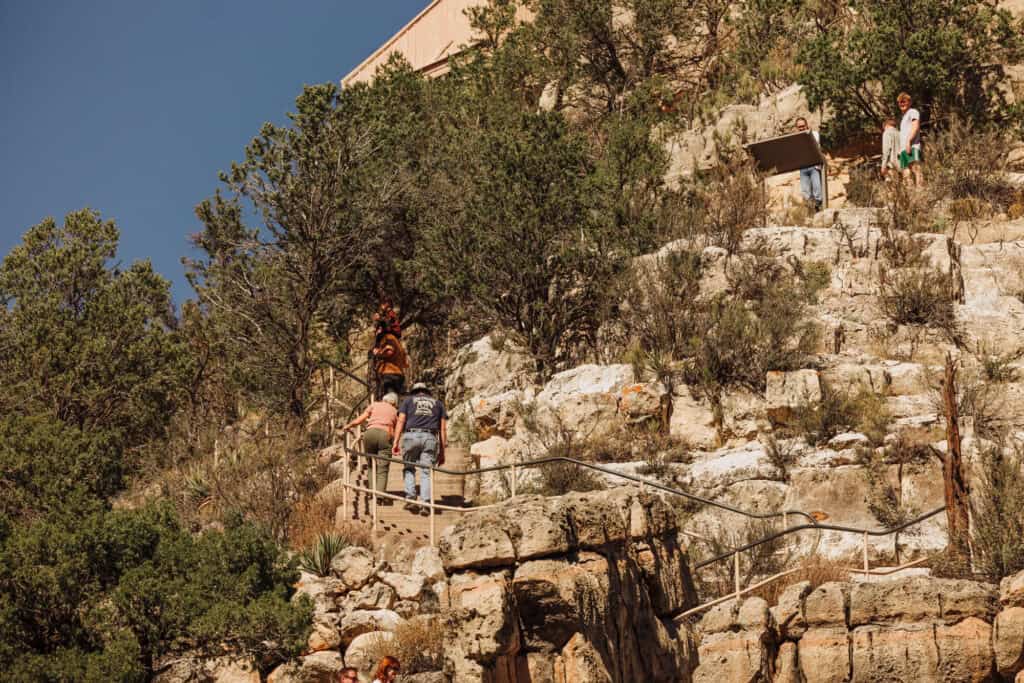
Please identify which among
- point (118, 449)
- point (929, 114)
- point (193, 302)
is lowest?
point (118, 449)

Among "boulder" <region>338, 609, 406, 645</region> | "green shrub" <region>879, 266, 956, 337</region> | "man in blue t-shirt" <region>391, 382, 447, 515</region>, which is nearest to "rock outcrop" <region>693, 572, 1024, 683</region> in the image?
"boulder" <region>338, 609, 406, 645</region>

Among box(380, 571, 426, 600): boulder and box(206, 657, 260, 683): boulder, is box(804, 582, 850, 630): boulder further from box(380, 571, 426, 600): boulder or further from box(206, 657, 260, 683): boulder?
box(206, 657, 260, 683): boulder

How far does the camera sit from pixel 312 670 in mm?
15070

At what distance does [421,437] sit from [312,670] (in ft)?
13.0

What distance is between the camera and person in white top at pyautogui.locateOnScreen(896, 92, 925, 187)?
Answer: 85.0 feet

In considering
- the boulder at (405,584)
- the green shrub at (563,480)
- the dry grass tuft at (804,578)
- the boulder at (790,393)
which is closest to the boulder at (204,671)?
the boulder at (405,584)

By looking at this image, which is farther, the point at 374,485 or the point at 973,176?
the point at 973,176

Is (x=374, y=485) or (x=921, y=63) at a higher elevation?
(x=921, y=63)

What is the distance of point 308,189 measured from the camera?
84.2 ft

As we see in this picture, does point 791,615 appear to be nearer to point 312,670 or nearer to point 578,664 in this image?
point 578,664

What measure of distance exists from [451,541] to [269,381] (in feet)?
49.0

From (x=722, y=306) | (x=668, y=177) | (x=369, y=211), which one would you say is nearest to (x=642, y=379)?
(x=722, y=306)

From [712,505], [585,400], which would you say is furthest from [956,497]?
[585,400]

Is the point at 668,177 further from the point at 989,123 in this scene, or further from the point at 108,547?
the point at 108,547
